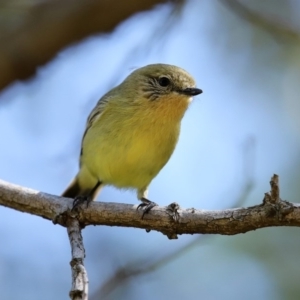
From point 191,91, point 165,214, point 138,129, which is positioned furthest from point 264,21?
point 165,214

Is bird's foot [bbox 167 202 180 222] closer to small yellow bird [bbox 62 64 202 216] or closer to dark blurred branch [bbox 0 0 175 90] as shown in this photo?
small yellow bird [bbox 62 64 202 216]

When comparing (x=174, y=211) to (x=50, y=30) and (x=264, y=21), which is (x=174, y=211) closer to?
(x=50, y=30)

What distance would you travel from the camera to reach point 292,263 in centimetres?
506

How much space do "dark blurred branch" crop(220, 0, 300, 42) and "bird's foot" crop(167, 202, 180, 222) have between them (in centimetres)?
180

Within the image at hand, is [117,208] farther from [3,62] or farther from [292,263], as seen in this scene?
[292,263]

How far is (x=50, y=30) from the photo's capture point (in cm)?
375

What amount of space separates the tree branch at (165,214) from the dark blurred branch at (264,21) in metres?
1.78

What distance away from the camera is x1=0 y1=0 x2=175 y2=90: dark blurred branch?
3.70 meters

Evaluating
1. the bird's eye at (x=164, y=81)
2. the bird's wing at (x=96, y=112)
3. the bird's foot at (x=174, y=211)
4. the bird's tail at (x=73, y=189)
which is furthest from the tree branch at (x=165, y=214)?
the bird's tail at (x=73, y=189)

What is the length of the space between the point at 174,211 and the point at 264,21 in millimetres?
1943

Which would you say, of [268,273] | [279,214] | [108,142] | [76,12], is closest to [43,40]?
[76,12]

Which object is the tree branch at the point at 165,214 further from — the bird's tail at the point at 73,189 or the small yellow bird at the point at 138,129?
the bird's tail at the point at 73,189

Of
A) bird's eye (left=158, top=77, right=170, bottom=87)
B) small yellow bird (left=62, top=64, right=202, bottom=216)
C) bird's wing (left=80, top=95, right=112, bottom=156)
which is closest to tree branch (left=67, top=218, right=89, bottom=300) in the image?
small yellow bird (left=62, top=64, right=202, bottom=216)

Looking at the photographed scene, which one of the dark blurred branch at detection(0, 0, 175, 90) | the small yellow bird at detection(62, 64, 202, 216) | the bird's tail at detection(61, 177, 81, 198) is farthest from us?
the bird's tail at detection(61, 177, 81, 198)
